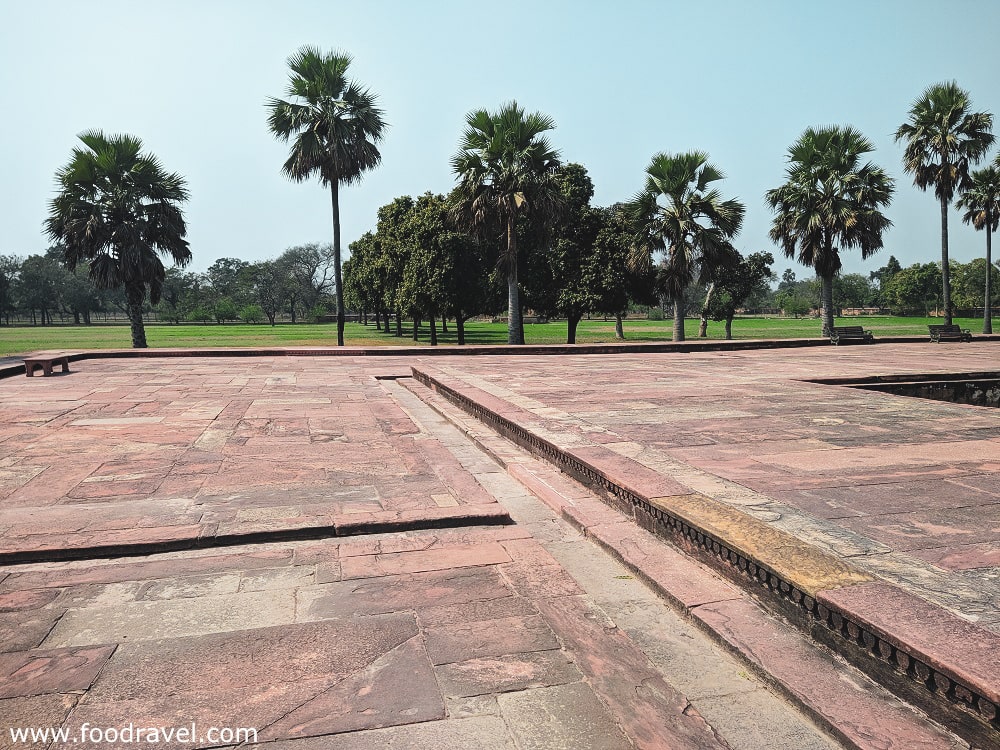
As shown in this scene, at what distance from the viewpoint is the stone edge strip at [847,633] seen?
1.94m

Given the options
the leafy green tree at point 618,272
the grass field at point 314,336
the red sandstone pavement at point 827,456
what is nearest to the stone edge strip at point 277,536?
the red sandstone pavement at point 827,456

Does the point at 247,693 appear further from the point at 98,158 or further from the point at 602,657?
the point at 98,158

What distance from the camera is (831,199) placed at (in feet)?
88.1

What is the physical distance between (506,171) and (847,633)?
21.3 m

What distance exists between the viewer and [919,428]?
629cm

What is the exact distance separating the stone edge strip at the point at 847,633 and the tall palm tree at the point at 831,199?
26263 mm

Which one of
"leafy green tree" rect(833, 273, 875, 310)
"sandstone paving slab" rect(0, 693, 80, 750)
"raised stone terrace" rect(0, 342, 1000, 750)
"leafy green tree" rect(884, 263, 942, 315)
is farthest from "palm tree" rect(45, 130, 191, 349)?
"leafy green tree" rect(833, 273, 875, 310)

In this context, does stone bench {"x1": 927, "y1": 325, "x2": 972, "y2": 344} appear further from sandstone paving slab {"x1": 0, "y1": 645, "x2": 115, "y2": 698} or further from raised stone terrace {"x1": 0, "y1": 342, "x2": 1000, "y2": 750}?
sandstone paving slab {"x1": 0, "y1": 645, "x2": 115, "y2": 698}

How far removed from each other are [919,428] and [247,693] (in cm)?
617

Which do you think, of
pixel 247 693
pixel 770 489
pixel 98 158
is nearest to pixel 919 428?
pixel 770 489

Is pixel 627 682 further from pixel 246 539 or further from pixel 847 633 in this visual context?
pixel 246 539

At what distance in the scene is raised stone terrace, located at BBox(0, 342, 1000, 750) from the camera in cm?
213

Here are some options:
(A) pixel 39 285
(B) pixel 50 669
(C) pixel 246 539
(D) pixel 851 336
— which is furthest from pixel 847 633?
(A) pixel 39 285

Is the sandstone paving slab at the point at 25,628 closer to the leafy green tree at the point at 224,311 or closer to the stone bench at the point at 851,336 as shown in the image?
the stone bench at the point at 851,336
